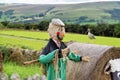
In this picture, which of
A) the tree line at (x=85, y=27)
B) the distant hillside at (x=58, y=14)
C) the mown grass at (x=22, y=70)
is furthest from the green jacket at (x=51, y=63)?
the distant hillside at (x=58, y=14)

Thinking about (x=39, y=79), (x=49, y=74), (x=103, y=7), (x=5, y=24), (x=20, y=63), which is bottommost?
(x=103, y=7)

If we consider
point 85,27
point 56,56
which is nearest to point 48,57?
point 56,56

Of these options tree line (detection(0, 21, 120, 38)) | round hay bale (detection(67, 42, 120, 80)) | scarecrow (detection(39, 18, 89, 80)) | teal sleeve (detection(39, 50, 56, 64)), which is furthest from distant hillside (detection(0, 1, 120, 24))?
teal sleeve (detection(39, 50, 56, 64))

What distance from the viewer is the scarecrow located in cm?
705

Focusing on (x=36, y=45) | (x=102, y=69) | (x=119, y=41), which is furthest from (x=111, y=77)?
(x=119, y=41)

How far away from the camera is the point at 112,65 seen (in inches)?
367

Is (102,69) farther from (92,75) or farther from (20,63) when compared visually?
(20,63)

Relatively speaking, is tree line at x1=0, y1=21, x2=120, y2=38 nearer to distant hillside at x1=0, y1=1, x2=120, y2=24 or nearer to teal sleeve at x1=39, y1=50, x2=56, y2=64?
distant hillside at x1=0, y1=1, x2=120, y2=24

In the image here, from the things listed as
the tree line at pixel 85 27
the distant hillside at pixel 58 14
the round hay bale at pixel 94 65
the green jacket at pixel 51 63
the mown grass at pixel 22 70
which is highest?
the green jacket at pixel 51 63

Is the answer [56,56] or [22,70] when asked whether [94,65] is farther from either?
[22,70]

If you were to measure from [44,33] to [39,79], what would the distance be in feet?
58.4

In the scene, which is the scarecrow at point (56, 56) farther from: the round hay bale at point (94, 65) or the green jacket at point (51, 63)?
the round hay bale at point (94, 65)

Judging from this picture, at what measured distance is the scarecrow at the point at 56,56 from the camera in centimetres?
705

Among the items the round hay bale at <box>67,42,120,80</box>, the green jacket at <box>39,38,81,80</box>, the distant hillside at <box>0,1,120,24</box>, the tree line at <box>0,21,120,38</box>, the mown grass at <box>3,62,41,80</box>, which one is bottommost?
the distant hillside at <box>0,1,120,24</box>
